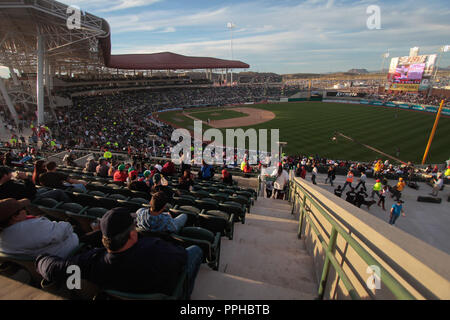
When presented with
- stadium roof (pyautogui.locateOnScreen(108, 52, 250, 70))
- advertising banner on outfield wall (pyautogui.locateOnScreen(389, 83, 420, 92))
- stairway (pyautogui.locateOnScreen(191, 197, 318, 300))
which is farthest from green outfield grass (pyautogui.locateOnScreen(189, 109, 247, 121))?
advertising banner on outfield wall (pyautogui.locateOnScreen(389, 83, 420, 92))

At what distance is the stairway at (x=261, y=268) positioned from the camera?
2611 mm

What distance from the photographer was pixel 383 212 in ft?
34.6

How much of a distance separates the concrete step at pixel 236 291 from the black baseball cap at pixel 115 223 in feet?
3.88

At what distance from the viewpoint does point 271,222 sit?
5.75 meters

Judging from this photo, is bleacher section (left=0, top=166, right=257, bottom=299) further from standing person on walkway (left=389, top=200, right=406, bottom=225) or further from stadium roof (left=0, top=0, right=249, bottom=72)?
stadium roof (left=0, top=0, right=249, bottom=72)

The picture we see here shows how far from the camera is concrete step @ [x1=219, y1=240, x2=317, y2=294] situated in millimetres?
3199

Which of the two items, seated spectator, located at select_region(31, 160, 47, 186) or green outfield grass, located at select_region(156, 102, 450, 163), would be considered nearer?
seated spectator, located at select_region(31, 160, 47, 186)

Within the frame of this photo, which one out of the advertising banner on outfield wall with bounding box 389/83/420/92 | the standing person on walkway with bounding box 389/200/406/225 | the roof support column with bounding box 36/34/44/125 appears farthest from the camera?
the advertising banner on outfield wall with bounding box 389/83/420/92

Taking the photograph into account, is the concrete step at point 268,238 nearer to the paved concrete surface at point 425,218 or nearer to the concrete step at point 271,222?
the concrete step at point 271,222

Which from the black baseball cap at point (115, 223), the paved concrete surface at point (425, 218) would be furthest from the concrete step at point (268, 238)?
the paved concrete surface at point (425, 218)

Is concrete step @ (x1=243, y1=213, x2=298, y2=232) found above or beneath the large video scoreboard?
beneath

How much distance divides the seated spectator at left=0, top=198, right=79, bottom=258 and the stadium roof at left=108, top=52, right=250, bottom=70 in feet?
169

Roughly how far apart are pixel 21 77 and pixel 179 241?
5704 centimetres
